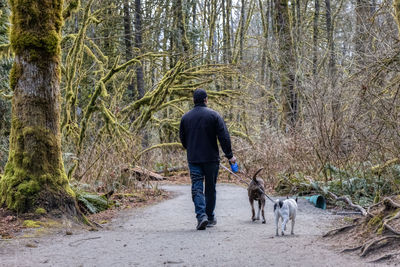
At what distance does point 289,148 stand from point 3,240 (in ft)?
31.3

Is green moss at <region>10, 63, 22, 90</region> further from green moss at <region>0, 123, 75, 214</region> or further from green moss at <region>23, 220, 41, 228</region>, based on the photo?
green moss at <region>23, 220, 41, 228</region>

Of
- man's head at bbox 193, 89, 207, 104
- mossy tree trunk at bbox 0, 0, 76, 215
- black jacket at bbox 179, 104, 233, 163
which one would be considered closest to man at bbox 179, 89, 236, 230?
black jacket at bbox 179, 104, 233, 163

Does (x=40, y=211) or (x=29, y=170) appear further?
(x=29, y=170)

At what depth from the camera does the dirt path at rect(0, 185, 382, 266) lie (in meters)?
5.03

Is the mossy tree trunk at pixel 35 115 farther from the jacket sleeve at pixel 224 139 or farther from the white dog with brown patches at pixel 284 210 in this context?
the white dog with brown patches at pixel 284 210

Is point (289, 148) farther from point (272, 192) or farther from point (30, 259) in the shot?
point (30, 259)

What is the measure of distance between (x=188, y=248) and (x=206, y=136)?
8.16 feet

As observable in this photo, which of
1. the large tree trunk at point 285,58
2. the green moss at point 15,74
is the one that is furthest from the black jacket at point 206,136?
the large tree trunk at point 285,58

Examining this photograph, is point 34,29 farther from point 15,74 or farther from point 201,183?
point 201,183

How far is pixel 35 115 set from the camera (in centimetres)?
745

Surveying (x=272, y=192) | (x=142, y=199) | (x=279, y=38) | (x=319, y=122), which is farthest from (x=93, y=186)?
(x=279, y=38)

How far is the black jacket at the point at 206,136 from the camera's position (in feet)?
25.8

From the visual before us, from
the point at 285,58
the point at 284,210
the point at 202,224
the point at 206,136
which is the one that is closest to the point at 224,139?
the point at 206,136

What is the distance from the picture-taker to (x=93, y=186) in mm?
12453
